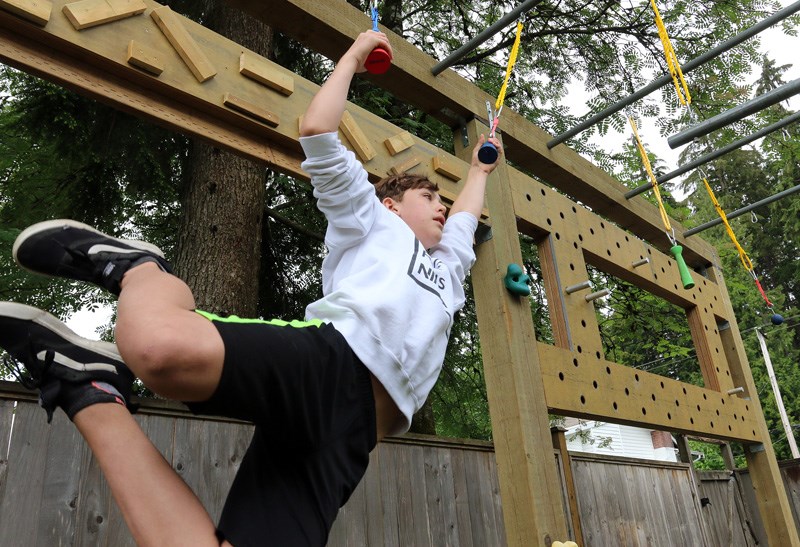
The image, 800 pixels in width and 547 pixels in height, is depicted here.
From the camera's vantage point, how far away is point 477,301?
2.62 metres

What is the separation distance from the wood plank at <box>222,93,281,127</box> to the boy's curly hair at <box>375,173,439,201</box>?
37 centimetres

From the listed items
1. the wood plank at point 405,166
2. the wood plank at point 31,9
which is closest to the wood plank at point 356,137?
the wood plank at point 405,166

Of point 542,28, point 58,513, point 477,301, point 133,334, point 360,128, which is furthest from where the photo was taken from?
point 542,28

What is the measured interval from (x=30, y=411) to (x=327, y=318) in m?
1.05

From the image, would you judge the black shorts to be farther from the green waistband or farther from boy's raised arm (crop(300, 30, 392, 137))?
boy's raised arm (crop(300, 30, 392, 137))

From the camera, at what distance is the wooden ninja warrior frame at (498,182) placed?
5.44 feet

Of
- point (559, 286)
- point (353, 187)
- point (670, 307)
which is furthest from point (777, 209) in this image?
point (353, 187)

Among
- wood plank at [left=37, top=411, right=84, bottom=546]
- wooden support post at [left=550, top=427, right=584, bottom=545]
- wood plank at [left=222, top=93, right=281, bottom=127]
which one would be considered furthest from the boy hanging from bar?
wooden support post at [left=550, top=427, right=584, bottom=545]

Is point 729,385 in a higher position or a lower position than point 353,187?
higher

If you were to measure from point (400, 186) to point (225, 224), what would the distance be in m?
1.99

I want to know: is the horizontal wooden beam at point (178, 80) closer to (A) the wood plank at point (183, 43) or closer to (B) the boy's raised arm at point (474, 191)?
(A) the wood plank at point (183, 43)

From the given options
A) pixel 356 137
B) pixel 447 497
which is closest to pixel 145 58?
pixel 356 137

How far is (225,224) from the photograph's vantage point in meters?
3.71

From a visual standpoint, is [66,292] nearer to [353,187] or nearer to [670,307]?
[353,187]
